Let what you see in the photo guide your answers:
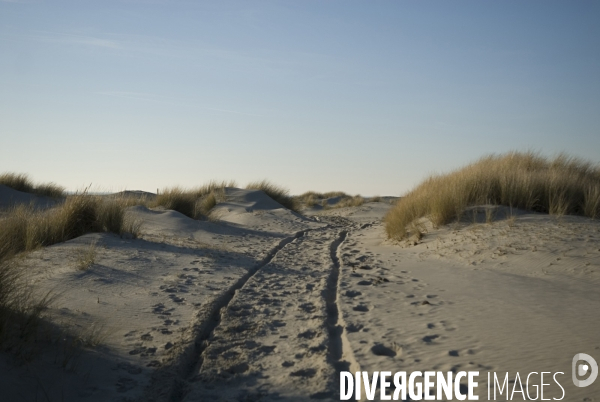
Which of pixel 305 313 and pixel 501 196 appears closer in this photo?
pixel 305 313

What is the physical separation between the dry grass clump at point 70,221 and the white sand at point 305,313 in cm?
45

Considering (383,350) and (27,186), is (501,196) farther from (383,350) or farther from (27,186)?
(27,186)

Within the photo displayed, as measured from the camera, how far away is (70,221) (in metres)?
8.91

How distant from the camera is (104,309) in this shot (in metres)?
5.05

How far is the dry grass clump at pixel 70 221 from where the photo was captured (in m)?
7.88

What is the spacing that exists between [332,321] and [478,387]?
186 centimetres

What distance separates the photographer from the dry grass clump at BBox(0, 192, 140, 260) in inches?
310

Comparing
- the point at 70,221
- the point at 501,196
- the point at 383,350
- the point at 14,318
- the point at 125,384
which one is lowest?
the point at 125,384

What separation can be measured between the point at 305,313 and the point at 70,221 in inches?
223

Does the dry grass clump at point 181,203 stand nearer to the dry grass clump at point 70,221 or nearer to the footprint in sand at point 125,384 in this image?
the dry grass clump at point 70,221

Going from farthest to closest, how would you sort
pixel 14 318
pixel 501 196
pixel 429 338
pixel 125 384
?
1. pixel 501 196
2. pixel 429 338
3. pixel 14 318
4. pixel 125 384

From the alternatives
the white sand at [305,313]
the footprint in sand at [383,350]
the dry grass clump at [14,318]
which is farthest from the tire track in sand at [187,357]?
the footprint in sand at [383,350]

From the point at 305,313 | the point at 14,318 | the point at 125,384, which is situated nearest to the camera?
the point at 125,384

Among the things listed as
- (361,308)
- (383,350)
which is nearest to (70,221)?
(361,308)
